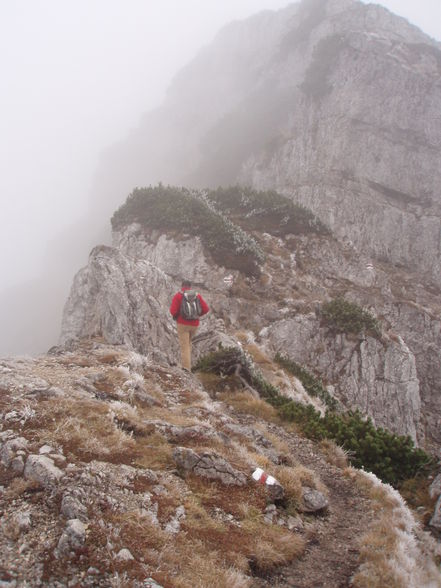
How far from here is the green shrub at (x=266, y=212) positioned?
3738 centimetres

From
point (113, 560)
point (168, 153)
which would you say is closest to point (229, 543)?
point (113, 560)

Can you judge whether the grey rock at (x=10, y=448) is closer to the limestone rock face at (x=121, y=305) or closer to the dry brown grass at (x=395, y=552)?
the dry brown grass at (x=395, y=552)

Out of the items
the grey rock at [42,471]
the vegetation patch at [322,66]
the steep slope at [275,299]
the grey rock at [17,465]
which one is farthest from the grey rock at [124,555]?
the vegetation patch at [322,66]

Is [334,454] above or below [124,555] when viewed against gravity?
below

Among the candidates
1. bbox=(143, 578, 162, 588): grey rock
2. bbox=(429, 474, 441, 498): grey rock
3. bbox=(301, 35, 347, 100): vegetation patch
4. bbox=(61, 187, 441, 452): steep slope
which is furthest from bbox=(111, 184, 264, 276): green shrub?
bbox=(301, 35, 347, 100): vegetation patch

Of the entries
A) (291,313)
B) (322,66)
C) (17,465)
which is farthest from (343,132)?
(17,465)

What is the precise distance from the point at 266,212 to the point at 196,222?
8347 mm

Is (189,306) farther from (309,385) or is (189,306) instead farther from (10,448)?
(309,385)

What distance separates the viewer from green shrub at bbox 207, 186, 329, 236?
37375mm

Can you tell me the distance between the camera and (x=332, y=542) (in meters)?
6.18

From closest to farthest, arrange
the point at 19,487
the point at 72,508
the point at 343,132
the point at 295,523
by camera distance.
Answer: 1. the point at 72,508
2. the point at 19,487
3. the point at 295,523
4. the point at 343,132

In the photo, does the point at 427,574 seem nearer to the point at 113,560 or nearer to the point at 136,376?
the point at 113,560

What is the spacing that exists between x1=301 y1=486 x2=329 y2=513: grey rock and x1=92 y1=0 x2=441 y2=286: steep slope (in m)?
41.5

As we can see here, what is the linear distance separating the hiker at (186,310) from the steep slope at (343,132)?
118ft
